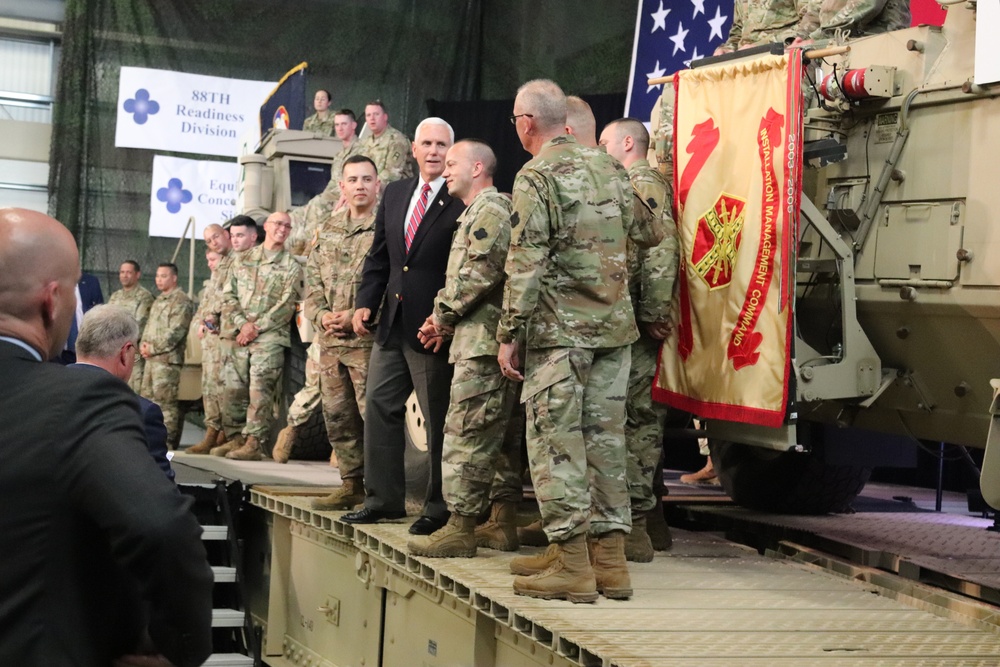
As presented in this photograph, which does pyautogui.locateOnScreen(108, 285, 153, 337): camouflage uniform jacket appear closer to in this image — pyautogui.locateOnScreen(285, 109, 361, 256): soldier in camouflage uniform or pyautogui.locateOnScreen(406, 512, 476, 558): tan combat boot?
pyautogui.locateOnScreen(285, 109, 361, 256): soldier in camouflage uniform

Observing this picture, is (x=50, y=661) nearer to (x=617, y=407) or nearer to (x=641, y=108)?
(x=617, y=407)

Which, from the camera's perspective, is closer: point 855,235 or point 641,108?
point 855,235

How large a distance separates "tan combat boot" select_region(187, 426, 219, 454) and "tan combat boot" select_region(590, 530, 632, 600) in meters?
5.95

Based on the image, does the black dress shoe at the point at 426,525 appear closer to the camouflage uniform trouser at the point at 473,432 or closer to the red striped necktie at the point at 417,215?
the camouflage uniform trouser at the point at 473,432

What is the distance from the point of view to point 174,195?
17.6 meters

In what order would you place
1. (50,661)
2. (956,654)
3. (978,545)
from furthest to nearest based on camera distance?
1. (978,545)
2. (956,654)
3. (50,661)

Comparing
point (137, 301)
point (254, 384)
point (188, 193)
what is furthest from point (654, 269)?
point (188, 193)

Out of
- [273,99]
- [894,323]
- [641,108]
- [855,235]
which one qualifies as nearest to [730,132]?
[855,235]

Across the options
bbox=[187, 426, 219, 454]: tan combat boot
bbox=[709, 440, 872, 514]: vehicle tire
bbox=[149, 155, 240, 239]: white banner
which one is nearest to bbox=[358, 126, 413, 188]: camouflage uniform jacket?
bbox=[187, 426, 219, 454]: tan combat boot

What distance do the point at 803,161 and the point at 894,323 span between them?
0.77 m

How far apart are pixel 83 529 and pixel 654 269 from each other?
363 centimetres

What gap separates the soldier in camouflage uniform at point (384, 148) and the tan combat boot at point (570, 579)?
701cm

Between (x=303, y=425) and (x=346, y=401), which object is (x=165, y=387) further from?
(x=346, y=401)

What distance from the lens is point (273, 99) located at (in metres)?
15.0
